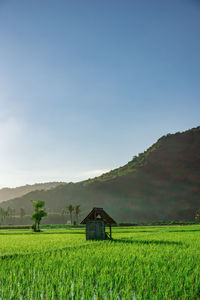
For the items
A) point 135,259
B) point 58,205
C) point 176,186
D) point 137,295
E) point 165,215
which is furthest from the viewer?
point 58,205

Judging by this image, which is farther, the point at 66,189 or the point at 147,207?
the point at 66,189

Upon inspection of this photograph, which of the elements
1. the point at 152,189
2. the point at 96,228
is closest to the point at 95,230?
the point at 96,228

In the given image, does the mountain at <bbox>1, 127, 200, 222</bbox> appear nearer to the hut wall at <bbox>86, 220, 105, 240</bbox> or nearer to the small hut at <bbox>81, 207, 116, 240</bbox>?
the small hut at <bbox>81, 207, 116, 240</bbox>

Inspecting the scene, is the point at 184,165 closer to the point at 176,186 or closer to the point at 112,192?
the point at 176,186

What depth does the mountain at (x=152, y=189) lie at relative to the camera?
374ft

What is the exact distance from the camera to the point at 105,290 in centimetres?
608

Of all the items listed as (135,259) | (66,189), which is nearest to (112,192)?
(66,189)

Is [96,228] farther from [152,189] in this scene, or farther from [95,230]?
[152,189]

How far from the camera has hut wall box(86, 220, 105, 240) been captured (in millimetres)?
21094

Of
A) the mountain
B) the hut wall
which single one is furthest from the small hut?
the mountain

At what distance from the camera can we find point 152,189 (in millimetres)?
124562

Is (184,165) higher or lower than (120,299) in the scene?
→ higher

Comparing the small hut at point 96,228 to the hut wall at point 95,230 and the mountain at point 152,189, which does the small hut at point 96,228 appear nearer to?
the hut wall at point 95,230

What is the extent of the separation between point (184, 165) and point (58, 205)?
189 feet
